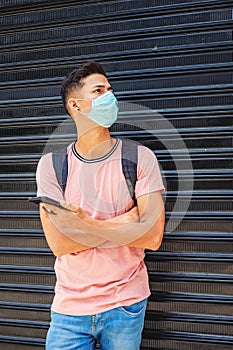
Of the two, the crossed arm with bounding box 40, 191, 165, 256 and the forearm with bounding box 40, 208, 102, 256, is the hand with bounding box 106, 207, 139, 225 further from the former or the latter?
the forearm with bounding box 40, 208, 102, 256

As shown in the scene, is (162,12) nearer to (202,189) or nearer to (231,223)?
(202,189)

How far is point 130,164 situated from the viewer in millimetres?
2658

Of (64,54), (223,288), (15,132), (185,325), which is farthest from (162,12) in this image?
(185,325)

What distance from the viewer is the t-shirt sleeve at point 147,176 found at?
259 centimetres

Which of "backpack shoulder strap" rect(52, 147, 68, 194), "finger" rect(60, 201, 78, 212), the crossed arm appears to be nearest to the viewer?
"finger" rect(60, 201, 78, 212)

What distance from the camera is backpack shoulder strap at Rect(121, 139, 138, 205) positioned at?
263cm

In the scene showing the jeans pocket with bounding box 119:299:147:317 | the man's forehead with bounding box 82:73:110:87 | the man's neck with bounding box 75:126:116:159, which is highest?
the man's forehead with bounding box 82:73:110:87

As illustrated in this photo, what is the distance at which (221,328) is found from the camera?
3.23m

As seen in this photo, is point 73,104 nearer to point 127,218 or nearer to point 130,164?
point 130,164

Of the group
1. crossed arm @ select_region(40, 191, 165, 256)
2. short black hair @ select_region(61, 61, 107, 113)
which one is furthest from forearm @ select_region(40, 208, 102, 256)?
short black hair @ select_region(61, 61, 107, 113)

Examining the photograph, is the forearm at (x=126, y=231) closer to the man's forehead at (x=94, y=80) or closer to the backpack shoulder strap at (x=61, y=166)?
the backpack shoulder strap at (x=61, y=166)

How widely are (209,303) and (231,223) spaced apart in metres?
0.53

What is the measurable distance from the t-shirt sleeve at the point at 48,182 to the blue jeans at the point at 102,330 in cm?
62

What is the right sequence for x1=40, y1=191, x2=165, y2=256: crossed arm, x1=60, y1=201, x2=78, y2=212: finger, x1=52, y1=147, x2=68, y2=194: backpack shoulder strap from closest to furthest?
1. x1=60, y1=201, x2=78, y2=212: finger
2. x1=40, y1=191, x2=165, y2=256: crossed arm
3. x1=52, y1=147, x2=68, y2=194: backpack shoulder strap
